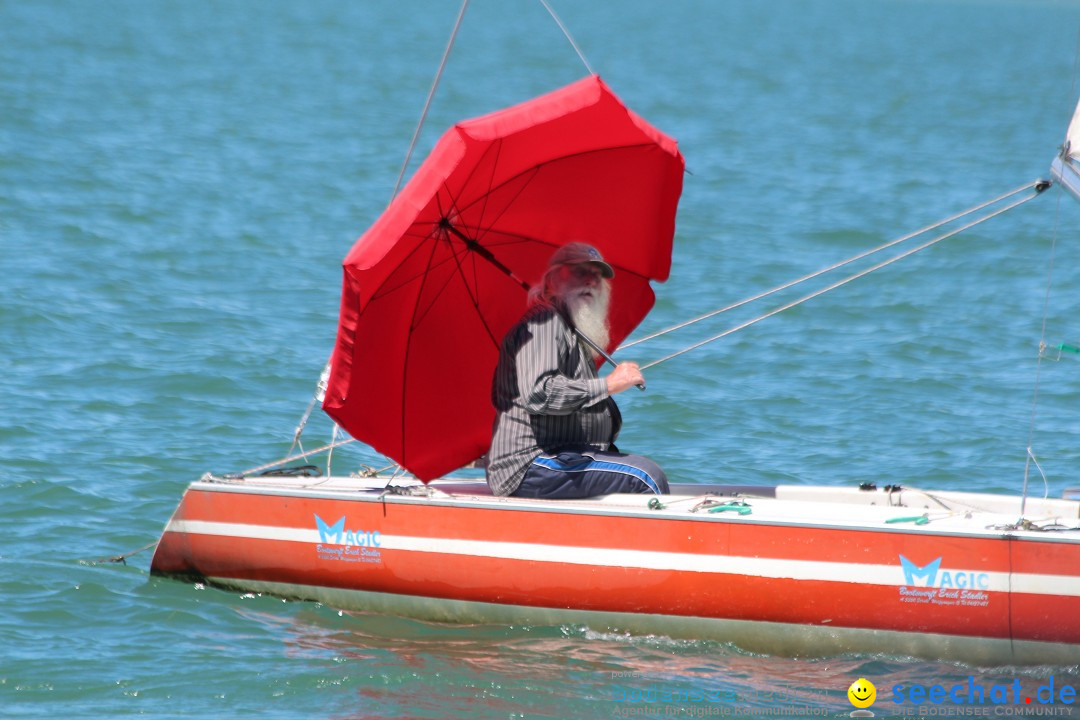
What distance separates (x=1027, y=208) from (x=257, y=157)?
35.6ft

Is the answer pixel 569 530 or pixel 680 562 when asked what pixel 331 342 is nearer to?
pixel 569 530

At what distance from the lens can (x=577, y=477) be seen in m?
6.54

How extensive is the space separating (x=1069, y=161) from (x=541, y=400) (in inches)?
91.7

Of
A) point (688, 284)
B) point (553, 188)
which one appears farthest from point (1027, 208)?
point (553, 188)

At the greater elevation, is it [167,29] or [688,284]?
[167,29]

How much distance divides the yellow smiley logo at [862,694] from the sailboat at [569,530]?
8.4 inches

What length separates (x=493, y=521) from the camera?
21.1 feet

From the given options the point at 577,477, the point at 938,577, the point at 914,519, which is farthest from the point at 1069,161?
the point at 577,477

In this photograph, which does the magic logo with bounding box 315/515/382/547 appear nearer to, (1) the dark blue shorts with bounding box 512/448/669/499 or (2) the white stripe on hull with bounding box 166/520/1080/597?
(2) the white stripe on hull with bounding box 166/520/1080/597

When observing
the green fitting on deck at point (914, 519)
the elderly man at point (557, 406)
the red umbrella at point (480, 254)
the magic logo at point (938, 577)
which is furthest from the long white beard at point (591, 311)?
the magic logo at point (938, 577)

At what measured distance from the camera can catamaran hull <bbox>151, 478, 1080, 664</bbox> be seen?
5836 mm

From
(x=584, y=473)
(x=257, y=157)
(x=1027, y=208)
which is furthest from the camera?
(x=257, y=157)

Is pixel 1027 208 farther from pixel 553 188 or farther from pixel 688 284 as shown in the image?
pixel 553 188

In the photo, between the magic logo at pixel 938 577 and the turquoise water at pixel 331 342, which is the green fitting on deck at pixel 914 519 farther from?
the turquoise water at pixel 331 342
